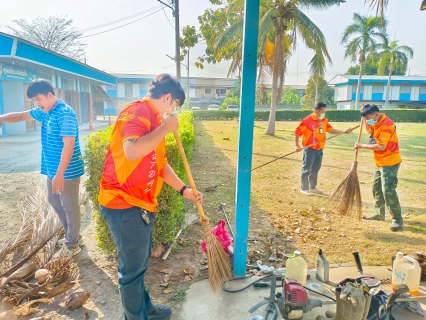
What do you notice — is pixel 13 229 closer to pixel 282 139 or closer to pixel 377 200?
pixel 377 200

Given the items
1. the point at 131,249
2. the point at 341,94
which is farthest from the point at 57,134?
the point at 341,94

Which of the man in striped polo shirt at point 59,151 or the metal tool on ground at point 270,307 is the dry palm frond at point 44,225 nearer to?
the man in striped polo shirt at point 59,151

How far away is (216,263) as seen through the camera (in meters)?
2.92

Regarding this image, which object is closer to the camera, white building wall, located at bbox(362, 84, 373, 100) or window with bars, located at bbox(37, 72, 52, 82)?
window with bars, located at bbox(37, 72, 52, 82)

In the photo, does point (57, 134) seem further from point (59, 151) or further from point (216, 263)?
point (216, 263)

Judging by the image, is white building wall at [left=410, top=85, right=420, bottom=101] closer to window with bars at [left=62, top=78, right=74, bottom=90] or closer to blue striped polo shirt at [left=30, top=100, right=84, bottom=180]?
window with bars at [left=62, top=78, right=74, bottom=90]

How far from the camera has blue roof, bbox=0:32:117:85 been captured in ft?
40.6

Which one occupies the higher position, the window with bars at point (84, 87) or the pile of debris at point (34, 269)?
the window with bars at point (84, 87)

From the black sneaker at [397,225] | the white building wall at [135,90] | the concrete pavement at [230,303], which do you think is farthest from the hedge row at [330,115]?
the concrete pavement at [230,303]

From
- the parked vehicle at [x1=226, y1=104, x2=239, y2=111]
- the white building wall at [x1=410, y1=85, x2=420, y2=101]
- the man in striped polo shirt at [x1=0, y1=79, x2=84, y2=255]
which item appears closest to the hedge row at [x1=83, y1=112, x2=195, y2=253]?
the man in striped polo shirt at [x1=0, y1=79, x2=84, y2=255]

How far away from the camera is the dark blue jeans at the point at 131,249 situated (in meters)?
2.00

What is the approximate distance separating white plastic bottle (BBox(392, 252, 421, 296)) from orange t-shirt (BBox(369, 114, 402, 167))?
74.7 inches

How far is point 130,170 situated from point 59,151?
160 cm

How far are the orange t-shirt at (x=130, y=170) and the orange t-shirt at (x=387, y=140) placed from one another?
356 centimetres
